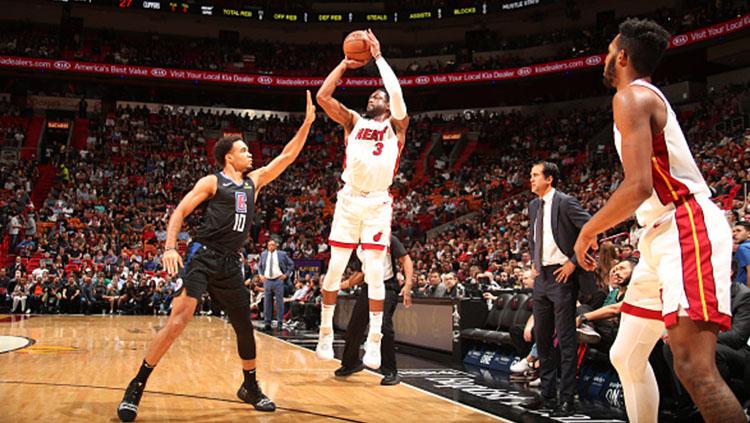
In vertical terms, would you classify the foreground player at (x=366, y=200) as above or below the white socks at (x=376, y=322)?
above

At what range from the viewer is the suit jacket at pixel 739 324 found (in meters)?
4.58

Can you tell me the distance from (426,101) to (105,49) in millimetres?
14458

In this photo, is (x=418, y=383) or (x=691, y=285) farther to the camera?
(x=418, y=383)

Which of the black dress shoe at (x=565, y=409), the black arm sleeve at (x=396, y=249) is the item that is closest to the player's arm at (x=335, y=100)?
the black arm sleeve at (x=396, y=249)

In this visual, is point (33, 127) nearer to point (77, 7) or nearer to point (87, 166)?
point (87, 166)

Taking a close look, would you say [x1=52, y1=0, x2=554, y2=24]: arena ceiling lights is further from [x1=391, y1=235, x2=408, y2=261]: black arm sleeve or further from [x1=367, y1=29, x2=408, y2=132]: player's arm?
[x1=367, y1=29, x2=408, y2=132]: player's arm

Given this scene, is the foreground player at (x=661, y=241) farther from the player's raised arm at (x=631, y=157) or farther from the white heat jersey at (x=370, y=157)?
the white heat jersey at (x=370, y=157)

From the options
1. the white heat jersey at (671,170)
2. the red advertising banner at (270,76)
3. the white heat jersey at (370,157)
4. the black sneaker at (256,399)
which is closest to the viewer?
the white heat jersey at (671,170)

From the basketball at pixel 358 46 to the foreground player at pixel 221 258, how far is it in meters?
0.64

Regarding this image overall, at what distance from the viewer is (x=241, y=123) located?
30141mm

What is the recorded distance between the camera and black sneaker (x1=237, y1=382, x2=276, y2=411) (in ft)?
15.7

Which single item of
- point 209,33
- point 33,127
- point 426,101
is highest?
point 209,33

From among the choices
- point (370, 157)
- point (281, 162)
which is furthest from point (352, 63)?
point (281, 162)

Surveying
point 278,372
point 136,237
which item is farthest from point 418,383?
point 136,237
